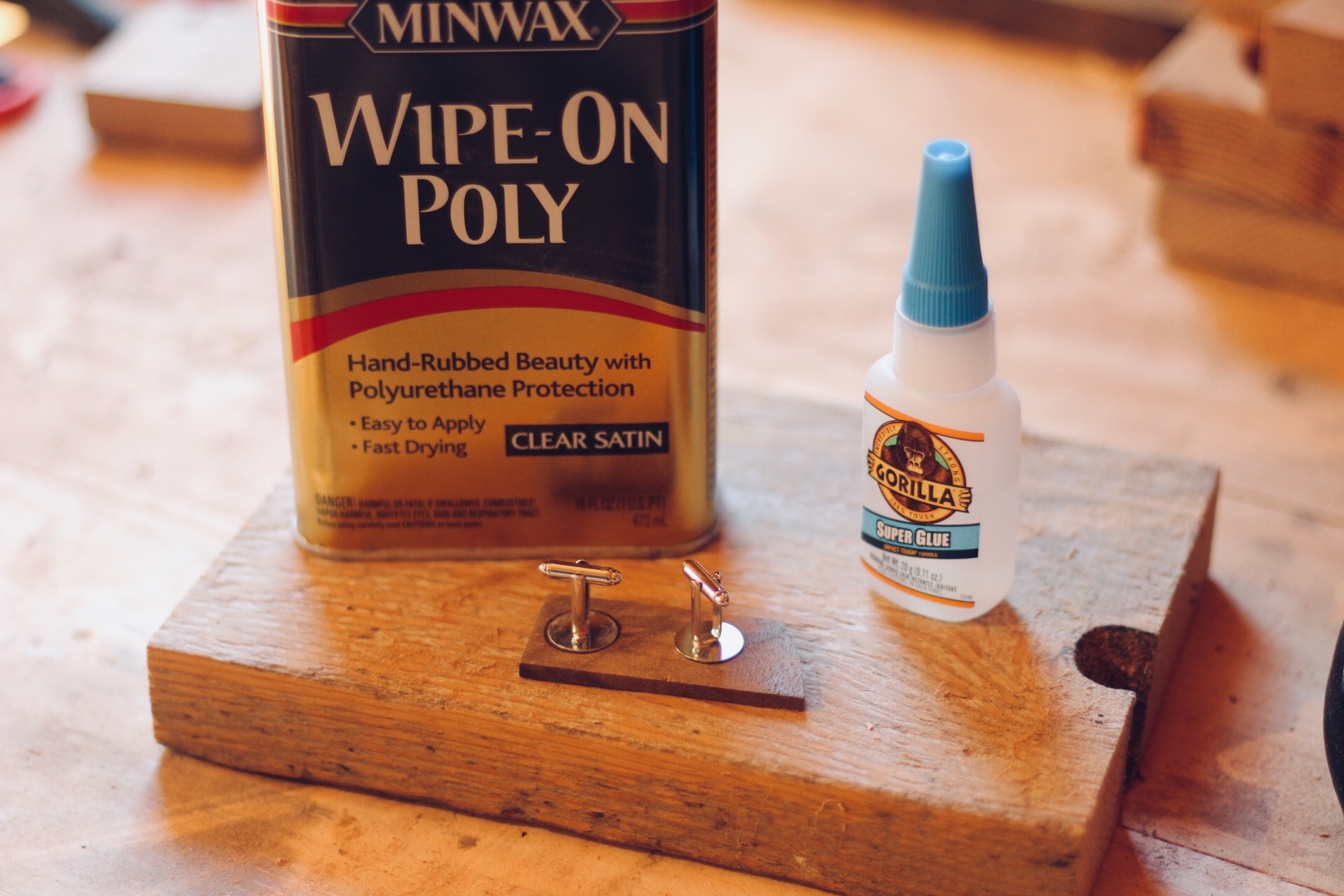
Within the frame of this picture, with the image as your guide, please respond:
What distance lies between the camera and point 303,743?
0.59 metres

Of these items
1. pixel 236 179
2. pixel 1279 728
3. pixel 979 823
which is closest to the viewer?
pixel 979 823

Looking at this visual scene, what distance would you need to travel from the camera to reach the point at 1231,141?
0.91 metres

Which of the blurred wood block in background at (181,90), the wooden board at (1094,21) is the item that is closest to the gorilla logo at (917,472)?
the blurred wood block in background at (181,90)

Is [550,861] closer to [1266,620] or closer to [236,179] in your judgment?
[1266,620]

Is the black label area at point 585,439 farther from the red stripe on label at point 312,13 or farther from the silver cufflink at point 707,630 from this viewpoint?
the red stripe on label at point 312,13

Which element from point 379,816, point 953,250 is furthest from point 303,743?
point 953,250

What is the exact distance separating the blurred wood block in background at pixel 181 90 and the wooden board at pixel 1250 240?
65cm

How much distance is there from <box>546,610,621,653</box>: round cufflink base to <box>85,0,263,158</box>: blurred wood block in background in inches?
24.4

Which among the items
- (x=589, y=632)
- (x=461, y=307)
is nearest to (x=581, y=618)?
(x=589, y=632)

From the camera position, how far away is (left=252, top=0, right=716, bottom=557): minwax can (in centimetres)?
54

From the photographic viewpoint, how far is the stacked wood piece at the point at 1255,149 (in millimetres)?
850

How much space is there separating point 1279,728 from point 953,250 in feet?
0.88

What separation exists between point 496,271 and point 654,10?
12 centimetres

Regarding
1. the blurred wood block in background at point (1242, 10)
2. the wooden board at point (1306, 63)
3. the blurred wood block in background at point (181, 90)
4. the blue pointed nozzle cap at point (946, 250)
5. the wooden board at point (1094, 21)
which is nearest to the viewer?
the blue pointed nozzle cap at point (946, 250)
